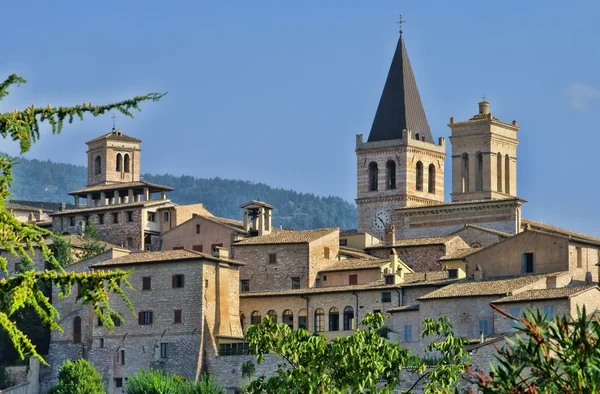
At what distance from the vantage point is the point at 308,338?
1320 inches

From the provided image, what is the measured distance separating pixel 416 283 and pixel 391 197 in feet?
91.1

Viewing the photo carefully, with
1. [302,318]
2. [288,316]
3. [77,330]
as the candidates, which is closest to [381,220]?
[288,316]

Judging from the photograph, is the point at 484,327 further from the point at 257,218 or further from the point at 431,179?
the point at 431,179

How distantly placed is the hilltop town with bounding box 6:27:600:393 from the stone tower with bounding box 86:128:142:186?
30.3ft

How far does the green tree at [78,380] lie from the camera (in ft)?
209

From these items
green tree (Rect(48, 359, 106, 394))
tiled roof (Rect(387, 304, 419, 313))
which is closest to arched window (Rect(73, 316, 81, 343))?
green tree (Rect(48, 359, 106, 394))

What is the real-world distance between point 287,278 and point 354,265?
3.03 metres

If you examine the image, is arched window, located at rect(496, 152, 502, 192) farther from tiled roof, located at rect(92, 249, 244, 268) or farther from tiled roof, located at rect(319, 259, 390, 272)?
tiled roof, located at rect(92, 249, 244, 268)

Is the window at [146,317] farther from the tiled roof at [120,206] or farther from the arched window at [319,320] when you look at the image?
the tiled roof at [120,206]

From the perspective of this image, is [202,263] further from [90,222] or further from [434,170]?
[434,170]

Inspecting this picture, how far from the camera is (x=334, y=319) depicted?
64.7 metres

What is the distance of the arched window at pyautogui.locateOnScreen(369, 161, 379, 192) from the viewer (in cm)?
9241

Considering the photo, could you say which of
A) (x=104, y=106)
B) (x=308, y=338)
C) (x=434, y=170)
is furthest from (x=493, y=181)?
(x=104, y=106)

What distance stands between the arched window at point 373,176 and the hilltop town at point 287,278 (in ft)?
20.1
